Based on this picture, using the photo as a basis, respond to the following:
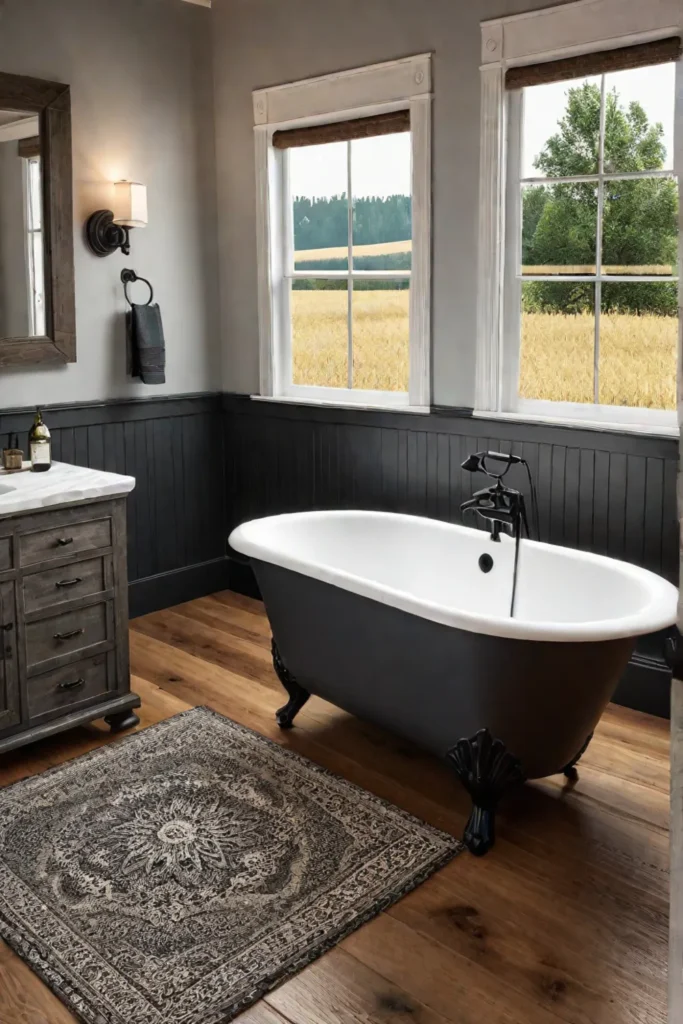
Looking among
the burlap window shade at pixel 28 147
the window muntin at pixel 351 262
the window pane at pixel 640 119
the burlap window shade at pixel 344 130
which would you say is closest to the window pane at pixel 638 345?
the window pane at pixel 640 119

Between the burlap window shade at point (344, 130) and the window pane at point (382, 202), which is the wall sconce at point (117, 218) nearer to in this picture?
the burlap window shade at point (344, 130)

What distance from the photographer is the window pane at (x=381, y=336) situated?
392cm

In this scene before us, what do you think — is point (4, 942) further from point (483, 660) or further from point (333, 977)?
point (483, 660)

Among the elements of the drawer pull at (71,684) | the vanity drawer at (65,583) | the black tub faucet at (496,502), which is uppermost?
the black tub faucet at (496,502)

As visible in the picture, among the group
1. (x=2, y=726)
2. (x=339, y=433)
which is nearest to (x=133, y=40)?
(x=339, y=433)

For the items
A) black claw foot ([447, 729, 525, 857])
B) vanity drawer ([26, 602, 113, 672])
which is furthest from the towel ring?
black claw foot ([447, 729, 525, 857])

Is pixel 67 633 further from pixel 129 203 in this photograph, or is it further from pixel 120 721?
pixel 129 203

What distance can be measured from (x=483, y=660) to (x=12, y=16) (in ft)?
9.81

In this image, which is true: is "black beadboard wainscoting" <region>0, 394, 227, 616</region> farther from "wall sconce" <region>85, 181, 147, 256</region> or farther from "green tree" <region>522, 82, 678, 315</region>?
"green tree" <region>522, 82, 678, 315</region>

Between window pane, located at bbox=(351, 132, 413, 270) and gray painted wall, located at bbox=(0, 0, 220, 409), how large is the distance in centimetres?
84

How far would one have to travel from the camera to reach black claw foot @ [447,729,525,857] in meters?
2.50

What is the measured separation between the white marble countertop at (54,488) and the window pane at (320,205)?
1517 mm

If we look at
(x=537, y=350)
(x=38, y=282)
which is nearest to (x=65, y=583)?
(x=38, y=282)

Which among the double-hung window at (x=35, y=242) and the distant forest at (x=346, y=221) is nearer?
the double-hung window at (x=35, y=242)
